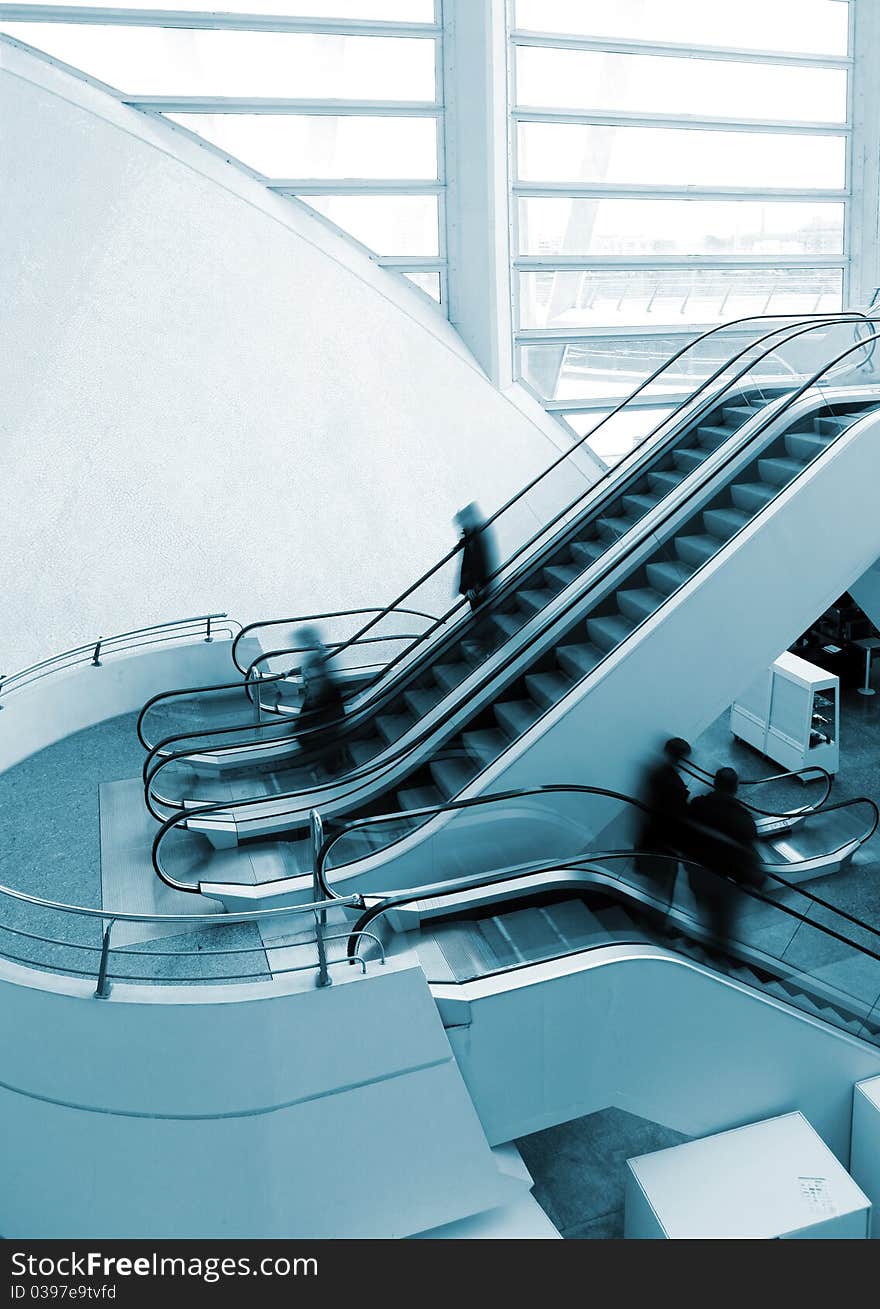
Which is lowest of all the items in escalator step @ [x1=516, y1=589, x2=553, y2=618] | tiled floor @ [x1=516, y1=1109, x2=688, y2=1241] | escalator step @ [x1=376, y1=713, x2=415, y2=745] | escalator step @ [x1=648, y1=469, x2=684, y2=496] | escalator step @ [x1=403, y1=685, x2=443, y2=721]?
tiled floor @ [x1=516, y1=1109, x2=688, y2=1241]

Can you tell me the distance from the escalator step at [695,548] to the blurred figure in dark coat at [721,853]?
6.04ft

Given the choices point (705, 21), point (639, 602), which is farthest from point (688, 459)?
point (705, 21)

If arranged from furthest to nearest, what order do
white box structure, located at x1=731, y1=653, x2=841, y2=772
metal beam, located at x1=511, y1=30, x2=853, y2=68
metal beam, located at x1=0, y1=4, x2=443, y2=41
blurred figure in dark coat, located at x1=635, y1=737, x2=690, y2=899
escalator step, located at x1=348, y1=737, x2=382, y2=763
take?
metal beam, located at x1=511, y1=30, x2=853, y2=68
white box structure, located at x1=731, y1=653, x2=841, y2=772
metal beam, located at x1=0, y1=4, x2=443, y2=41
escalator step, located at x1=348, y1=737, x2=382, y2=763
blurred figure in dark coat, located at x1=635, y1=737, x2=690, y2=899

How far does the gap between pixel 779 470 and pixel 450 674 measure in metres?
3.45

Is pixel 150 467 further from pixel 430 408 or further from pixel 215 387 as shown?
pixel 430 408

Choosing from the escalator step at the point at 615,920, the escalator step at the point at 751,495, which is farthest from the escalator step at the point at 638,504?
the escalator step at the point at 615,920

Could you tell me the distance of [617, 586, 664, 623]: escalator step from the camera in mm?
8969

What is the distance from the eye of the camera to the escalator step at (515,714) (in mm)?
8797

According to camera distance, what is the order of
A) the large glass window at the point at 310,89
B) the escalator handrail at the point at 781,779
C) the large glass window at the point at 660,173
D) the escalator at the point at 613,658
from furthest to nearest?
1. the large glass window at the point at 660,173
2. the large glass window at the point at 310,89
3. the escalator handrail at the point at 781,779
4. the escalator at the point at 613,658

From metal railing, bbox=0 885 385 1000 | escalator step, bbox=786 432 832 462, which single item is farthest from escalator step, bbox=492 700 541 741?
escalator step, bbox=786 432 832 462

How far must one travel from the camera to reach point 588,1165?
8.50 metres

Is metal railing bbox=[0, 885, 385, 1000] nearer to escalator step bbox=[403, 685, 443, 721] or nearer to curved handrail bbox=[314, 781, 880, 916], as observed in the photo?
curved handrail bbox=[314, 781, 880, 916]

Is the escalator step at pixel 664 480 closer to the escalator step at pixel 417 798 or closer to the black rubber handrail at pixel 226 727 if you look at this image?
the black rubber handrail at pixel 226 727

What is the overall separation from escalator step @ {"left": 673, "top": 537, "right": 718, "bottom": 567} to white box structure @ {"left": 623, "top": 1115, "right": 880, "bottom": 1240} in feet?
14.5
